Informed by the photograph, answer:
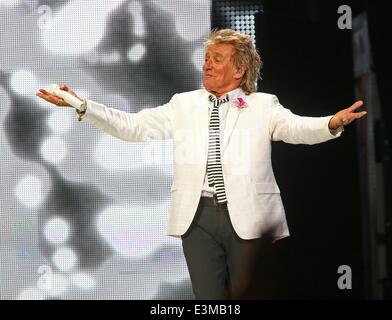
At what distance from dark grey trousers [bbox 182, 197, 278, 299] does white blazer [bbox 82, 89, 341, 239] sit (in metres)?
0.03

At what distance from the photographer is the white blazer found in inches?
101

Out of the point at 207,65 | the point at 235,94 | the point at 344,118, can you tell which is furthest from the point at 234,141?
the point at 344,118

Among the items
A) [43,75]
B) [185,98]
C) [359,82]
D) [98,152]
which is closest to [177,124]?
[185,98]

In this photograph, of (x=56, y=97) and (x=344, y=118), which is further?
(x=56, y=97)

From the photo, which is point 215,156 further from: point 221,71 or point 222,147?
point 221,71

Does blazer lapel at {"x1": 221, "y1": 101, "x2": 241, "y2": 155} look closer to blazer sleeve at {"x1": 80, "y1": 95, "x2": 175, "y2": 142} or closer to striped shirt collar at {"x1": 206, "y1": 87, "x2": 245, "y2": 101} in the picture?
striped shirt collar at {"x1": 206, "y1": 87, "x2": 245, "y2": 101}

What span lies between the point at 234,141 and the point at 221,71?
0.88 ft

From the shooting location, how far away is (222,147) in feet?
8.68

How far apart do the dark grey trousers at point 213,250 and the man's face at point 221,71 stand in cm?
44

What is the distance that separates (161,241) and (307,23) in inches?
41.1

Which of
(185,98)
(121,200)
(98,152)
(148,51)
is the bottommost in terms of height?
(121,200)

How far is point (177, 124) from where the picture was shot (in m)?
2.75
